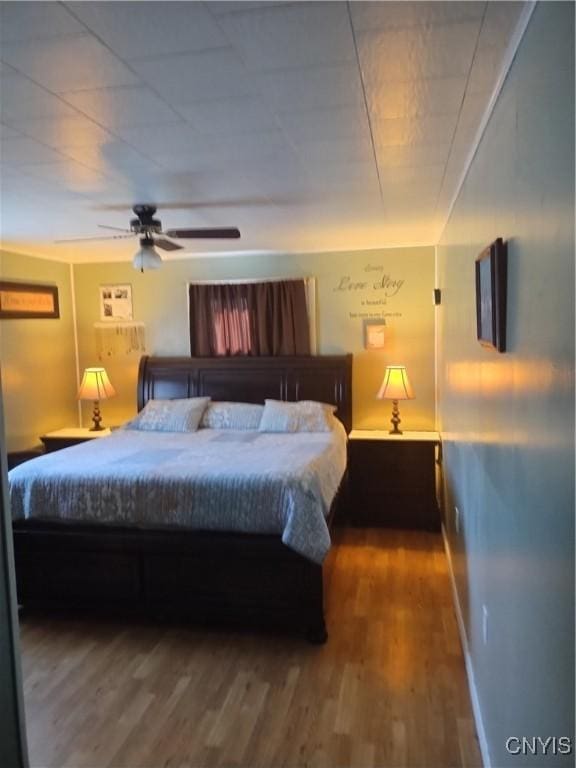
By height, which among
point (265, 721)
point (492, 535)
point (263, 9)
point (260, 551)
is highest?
point (263, 9)

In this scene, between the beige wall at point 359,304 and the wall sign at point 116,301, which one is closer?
the beige wall at point 359,304

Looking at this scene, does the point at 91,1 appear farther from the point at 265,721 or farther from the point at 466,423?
the point at 265,721

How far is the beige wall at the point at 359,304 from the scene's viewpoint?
4.82 m

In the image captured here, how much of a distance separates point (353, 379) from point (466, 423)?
92.6 inches

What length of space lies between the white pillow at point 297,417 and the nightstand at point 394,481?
0.31m

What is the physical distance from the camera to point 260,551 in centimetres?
298

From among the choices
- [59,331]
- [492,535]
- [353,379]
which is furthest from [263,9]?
[59,331]

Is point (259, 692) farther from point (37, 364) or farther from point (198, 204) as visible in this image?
point (37, 364)

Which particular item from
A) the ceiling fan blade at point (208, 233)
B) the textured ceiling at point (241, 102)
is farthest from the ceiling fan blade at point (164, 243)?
the textured ceiling at point (241, 102)

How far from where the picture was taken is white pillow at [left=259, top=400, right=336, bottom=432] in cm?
443

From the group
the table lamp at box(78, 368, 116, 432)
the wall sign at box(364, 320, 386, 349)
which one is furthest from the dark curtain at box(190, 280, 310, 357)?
the table lamp at box(78, 368, 116, 432)

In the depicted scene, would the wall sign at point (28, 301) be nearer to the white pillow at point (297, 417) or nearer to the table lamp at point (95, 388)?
the table lamp at point (95, 388)

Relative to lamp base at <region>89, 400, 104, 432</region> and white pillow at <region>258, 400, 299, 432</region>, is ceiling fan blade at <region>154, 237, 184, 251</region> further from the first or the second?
lamp base at <region>89, 400, 104, 432</region>

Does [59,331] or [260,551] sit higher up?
[59,331]
